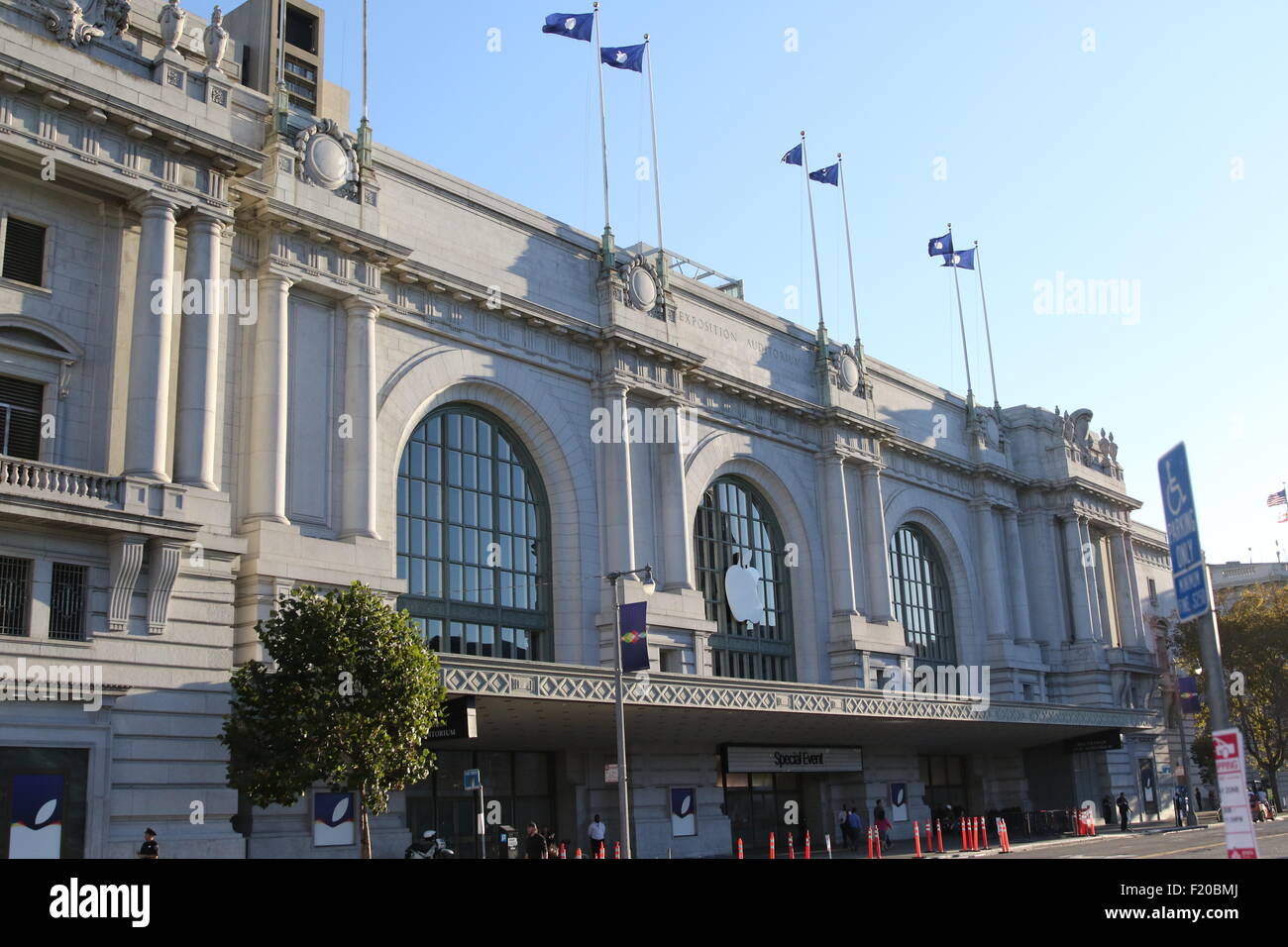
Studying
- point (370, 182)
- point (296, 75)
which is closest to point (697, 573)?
point (370, 182)

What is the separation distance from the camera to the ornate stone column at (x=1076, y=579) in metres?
69.2

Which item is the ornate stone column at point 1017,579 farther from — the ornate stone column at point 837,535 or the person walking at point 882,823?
the person walking at point 882,823

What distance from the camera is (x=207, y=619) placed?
1152 inches

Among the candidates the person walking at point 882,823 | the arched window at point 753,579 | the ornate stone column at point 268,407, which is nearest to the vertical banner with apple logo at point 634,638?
the ornate stone column at point 268,407

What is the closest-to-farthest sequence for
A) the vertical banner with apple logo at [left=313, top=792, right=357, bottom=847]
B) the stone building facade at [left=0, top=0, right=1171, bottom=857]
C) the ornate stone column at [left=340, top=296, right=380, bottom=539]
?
the stone building facade at [left=0, top=0, right=1171, bottom=857], the vertical banner with apple logo at [left=313, top=792, right=357, bottom=847], the ornate stone column at [left=340, top=296, right=380, bottom=539]

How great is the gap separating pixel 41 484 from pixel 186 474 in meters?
3.84

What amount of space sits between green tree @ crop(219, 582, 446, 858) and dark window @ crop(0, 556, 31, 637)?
4506 mm

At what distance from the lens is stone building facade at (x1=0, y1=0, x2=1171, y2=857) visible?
91.5 ft

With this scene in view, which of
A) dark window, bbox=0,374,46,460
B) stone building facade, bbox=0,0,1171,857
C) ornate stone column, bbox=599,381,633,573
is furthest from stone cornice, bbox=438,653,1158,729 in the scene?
dark window, bbox=0,374,46,460

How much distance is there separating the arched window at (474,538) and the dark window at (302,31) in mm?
53783

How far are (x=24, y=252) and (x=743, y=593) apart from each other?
30240 mm

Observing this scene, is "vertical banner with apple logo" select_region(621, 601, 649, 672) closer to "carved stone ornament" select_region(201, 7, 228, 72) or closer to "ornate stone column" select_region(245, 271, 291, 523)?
"ornate stone column" select_region(245, 271, 291, 523)

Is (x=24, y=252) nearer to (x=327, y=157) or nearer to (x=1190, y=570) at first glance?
(x=327, y=157)

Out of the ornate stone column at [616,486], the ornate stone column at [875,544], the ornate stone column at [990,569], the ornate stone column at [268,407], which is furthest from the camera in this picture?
the ornate stone column at [990,569]
